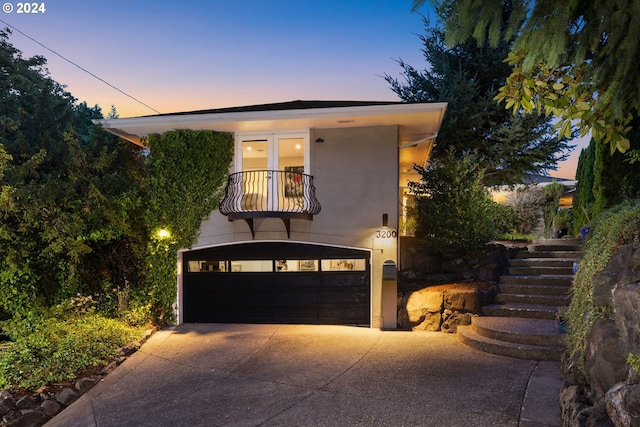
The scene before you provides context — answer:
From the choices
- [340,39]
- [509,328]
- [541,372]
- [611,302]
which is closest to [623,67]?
[611,302]

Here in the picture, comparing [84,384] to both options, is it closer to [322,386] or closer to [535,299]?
[322,386]

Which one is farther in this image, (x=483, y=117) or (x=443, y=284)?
(x=483, y=117)

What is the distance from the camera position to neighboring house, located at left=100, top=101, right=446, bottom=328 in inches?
381

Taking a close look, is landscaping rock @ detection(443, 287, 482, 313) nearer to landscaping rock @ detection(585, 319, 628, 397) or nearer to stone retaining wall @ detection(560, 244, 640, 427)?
stone retaining wall @ detection(560, 244, 640, 427)

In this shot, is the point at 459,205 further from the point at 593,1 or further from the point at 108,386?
the point at 108,386

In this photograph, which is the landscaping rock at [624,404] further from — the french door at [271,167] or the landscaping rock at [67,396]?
the french door at [271,167]

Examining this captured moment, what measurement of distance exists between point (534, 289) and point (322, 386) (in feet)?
18.4

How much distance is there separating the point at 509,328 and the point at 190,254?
703 cm

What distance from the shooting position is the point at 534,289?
30.4 ft

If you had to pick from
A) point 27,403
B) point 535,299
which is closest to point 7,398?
point 27,403

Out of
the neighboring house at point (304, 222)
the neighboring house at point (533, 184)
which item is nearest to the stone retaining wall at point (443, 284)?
the neighboring house at point (304, 222)

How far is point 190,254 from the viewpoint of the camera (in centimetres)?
1045

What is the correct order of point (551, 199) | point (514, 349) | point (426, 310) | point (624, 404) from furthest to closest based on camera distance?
point (551, 199), point (426, 310), point (514, 349), point (624, 404)

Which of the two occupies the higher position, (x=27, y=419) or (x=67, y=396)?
(x=67, y=396)
